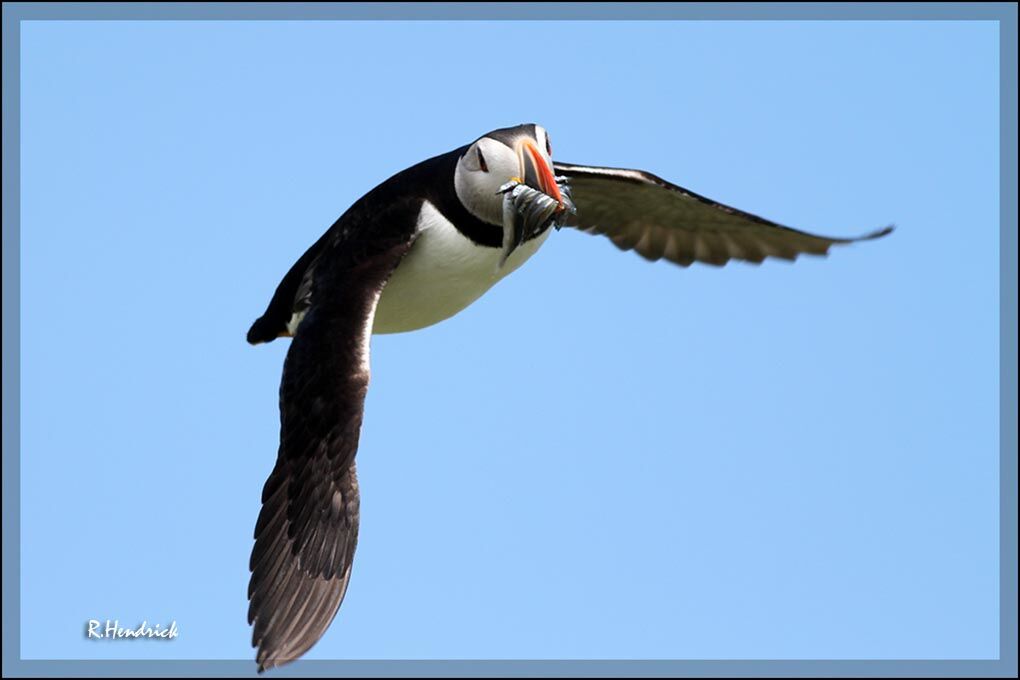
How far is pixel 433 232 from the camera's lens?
10.5m

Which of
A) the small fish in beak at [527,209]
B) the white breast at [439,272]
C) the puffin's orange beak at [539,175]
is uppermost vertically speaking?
the puffin's orange beak at [539,175]

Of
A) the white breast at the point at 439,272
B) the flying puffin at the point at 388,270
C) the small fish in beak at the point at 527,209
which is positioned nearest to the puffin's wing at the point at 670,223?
the flying puffin at the point at 388,270

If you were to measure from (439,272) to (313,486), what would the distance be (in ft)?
5.94

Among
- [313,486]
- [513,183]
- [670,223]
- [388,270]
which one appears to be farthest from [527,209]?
[670,223]

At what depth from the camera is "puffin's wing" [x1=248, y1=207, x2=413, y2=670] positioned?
916cm

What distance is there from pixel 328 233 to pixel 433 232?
956 mm

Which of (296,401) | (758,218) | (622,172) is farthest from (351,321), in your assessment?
(758,218)

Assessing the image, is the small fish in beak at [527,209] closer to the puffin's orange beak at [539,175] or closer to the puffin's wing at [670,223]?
the puffin's orange beak at [539,175]

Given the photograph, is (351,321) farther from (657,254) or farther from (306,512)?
(657,254)

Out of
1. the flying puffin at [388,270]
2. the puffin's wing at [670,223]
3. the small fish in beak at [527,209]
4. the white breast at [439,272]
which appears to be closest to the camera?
the flying puffin at [388,270]

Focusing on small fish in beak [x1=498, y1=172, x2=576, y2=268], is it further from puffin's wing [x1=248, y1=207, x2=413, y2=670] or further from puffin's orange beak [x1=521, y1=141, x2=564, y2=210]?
puffin's wing [x1=248, y1=207, x2=413, y2=670]

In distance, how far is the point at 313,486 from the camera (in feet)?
30.9

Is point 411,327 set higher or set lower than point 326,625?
higher

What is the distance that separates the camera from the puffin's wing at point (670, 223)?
12.0 m
